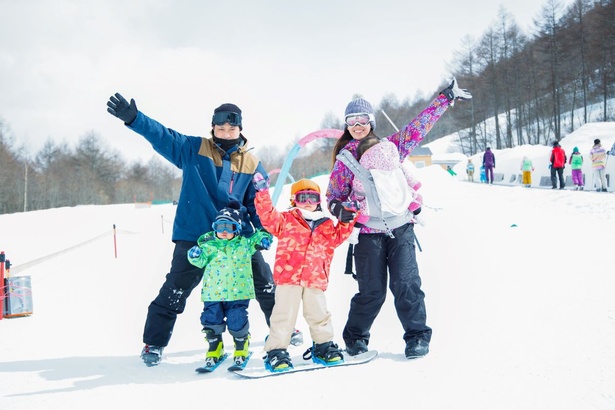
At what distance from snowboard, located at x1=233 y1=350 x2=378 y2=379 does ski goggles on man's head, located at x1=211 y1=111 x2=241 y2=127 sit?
1.92 metres

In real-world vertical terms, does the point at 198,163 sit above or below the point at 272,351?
above

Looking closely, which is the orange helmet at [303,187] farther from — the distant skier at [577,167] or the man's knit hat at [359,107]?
the distant skier at [577,167]

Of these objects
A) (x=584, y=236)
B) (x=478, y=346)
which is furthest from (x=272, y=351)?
(x=584, y=236)

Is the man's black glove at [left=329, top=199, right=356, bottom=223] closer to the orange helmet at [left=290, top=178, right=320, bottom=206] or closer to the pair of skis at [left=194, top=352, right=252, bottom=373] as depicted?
the orange helmet at [left=290, top=178, right=320, bottom=206]

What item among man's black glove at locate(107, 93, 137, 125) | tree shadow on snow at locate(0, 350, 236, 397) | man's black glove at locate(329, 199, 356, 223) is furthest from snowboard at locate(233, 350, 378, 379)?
man's black glove at locate(107, 93, 137, 125)

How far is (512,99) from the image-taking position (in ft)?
155

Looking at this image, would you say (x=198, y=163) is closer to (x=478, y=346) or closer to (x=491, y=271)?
(x=478, y=346)

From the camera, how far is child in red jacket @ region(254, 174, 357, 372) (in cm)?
328

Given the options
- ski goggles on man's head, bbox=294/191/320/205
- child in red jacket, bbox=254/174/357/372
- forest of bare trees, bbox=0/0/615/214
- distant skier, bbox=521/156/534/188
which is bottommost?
child in red jacket, bbox=254/174/357/372

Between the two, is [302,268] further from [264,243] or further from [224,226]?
[224,226]

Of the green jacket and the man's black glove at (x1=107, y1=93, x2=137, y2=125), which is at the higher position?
the man's black glove at (x1=107, y1=93, x2=137, y2=125)

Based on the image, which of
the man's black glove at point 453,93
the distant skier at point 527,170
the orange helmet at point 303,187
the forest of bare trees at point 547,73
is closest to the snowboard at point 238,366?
the orange helmet at point 303,187

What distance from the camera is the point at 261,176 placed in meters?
3.39

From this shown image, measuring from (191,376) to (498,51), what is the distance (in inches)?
1876
